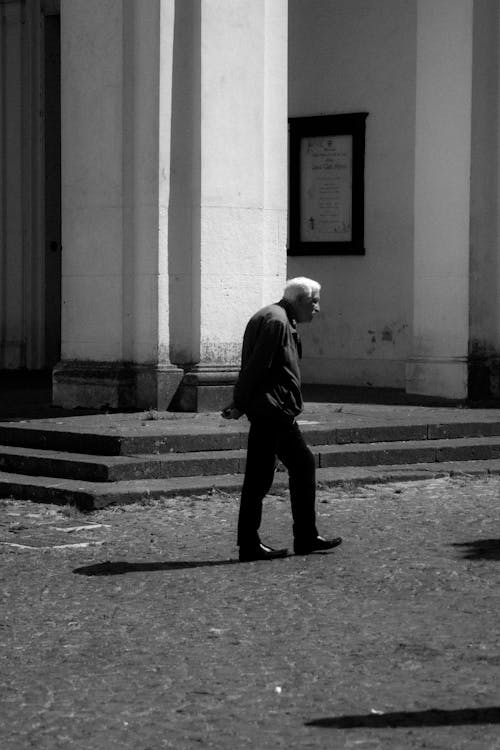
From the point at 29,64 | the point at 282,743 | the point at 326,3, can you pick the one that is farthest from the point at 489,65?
the point at 282,743

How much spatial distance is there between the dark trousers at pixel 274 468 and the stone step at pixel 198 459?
247 cm

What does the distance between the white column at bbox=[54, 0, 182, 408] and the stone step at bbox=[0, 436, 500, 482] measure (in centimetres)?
210

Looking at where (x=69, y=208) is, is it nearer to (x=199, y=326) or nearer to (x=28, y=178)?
(x=199, y=326)

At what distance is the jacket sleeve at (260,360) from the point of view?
8.43m

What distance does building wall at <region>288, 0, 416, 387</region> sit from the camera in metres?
17.3

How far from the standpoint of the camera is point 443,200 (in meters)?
16.2

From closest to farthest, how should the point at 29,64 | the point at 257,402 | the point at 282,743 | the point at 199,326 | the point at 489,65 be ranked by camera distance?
the point at 282,743
the point at 257,402
the point at 199,326
the point at 489,65
the point at 29,64

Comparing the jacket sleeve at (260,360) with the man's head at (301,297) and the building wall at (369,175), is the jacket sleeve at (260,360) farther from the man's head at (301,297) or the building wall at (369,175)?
the building wall at (369,175)

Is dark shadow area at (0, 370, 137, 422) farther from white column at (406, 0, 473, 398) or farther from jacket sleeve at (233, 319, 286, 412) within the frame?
jacket sleeve at (233, 319, 286, 412)

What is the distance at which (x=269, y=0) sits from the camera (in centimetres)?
1411

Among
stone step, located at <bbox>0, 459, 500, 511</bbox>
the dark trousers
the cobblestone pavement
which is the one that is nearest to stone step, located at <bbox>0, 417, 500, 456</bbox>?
stone step, located at <bbox>0, 459, 500, 511</bbox>

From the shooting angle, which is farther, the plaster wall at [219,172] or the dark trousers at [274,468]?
the plaster wall at [219,172]

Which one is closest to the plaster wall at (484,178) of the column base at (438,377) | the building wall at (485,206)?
the building wall at (485,206)

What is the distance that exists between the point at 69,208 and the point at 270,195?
5.98 feet
